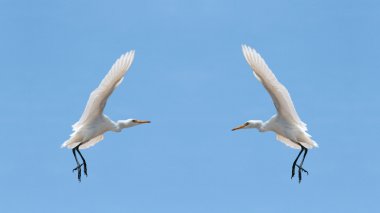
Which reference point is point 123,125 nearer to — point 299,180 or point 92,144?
point 92,144

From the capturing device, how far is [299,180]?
113ft

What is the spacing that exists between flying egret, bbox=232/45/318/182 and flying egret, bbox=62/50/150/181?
13.1ft

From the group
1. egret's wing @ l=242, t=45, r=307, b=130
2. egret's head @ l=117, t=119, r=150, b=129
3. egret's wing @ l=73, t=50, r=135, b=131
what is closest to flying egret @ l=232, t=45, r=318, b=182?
egret's wing @ l=242, t=45, r=307, b=130

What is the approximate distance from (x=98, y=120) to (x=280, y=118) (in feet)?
20.6

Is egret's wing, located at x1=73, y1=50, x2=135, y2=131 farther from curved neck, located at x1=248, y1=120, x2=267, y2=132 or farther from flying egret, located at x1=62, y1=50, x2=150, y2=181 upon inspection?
curved neck, located at x1=248, y1=120, x2=267, y2=132

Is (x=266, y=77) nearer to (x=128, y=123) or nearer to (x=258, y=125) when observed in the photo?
(x=258, y=125)

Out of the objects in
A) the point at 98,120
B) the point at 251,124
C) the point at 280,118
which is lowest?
the point at 98,120

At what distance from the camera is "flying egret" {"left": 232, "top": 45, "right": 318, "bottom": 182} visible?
3225 cm

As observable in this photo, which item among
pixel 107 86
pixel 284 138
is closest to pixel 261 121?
pixel 284 138

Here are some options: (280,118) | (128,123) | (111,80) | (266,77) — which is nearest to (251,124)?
(280,118)

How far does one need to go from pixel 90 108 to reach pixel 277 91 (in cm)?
634

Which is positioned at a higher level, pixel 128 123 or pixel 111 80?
pixel 128 123

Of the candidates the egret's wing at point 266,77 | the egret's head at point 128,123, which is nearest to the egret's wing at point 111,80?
the egret's head at point 128,123

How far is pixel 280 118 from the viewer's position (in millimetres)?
34031
